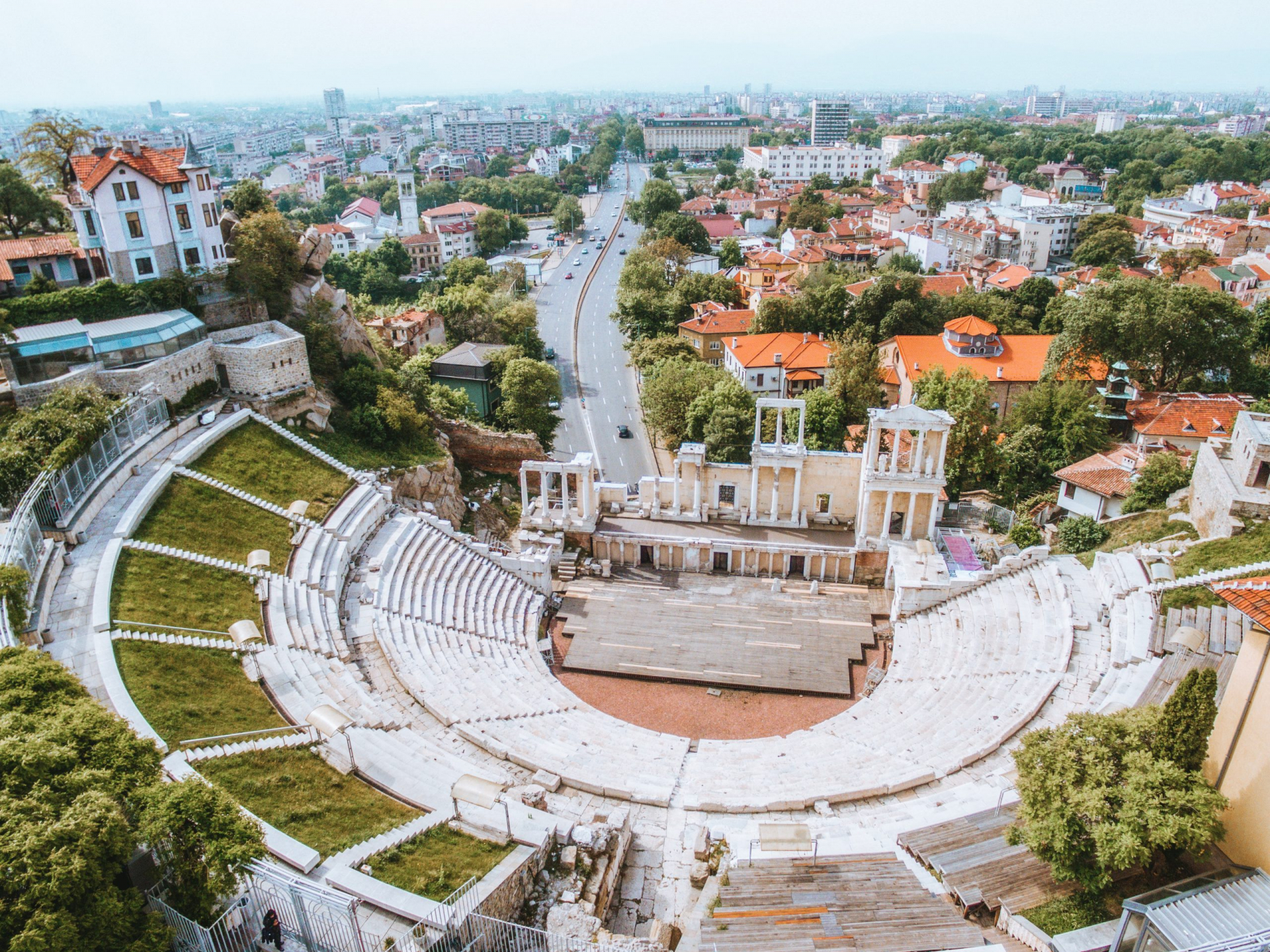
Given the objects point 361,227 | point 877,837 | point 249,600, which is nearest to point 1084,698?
point 877,837

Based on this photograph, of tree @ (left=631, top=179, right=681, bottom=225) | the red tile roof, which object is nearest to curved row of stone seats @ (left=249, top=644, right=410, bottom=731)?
the red tile roof

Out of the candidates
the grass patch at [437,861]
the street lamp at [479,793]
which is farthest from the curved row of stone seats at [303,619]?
the grass patch at [437,861]

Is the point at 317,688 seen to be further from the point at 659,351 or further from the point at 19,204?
the point at 659,351

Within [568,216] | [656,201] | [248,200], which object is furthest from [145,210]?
[568,216]

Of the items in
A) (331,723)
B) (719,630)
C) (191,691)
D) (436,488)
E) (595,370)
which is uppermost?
(191,691)

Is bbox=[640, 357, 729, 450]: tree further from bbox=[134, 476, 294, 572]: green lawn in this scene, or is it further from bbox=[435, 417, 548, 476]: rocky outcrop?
bbox=[134, 476, 294, 572]: green lawn

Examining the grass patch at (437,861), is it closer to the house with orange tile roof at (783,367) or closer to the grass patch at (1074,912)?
the grass patch at (1074,912)
